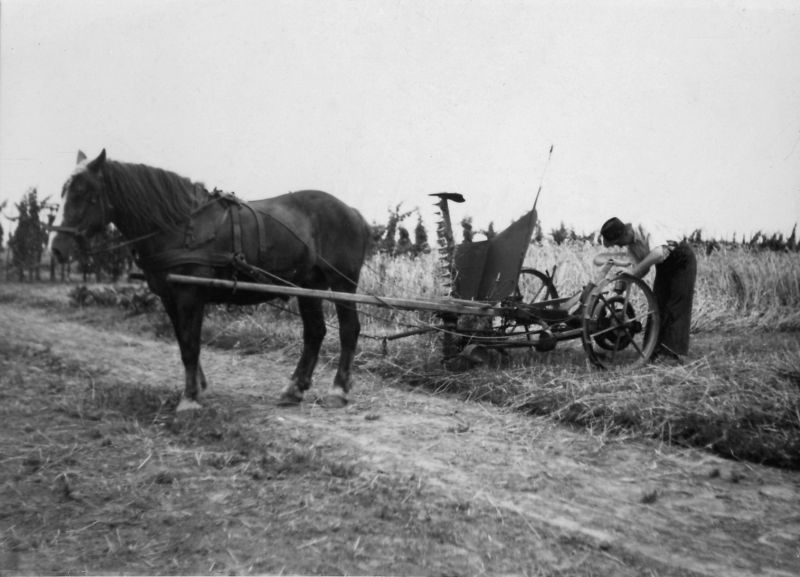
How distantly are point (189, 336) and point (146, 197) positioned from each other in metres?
1.07

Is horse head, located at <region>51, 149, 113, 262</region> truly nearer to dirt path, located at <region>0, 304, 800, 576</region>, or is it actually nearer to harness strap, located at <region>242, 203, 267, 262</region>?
harness strap, located at <region>242, 203, 267, 262</region>

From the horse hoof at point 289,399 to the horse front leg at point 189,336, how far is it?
722mm

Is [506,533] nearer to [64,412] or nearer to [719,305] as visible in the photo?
[64,412]

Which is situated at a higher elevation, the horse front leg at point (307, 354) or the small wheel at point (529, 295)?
the small wheel at point (529, 295)

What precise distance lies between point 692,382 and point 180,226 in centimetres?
410

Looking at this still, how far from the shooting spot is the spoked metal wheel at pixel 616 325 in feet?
17.0

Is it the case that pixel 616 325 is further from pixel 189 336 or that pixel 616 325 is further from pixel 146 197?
pixel 146 197

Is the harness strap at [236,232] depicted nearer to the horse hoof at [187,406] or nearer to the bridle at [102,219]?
the bridle at [102,219]

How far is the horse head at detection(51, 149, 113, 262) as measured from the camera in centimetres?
407

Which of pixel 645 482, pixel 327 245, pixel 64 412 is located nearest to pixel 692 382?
pixel 645 482

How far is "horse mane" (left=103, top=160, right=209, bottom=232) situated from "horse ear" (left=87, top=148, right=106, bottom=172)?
39 mm

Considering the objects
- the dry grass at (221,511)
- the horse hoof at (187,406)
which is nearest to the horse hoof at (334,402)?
the dry grass at (221,511)

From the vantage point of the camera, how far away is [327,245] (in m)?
5.26

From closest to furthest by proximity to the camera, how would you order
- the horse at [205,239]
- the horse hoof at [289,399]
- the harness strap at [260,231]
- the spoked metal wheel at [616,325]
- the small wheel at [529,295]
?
the horse at [205,239] → the harness strap at [260,231] → the horse hoof at [289,399] → the spoked metal wheel at [616,325] → the small wheel at [529,295]
